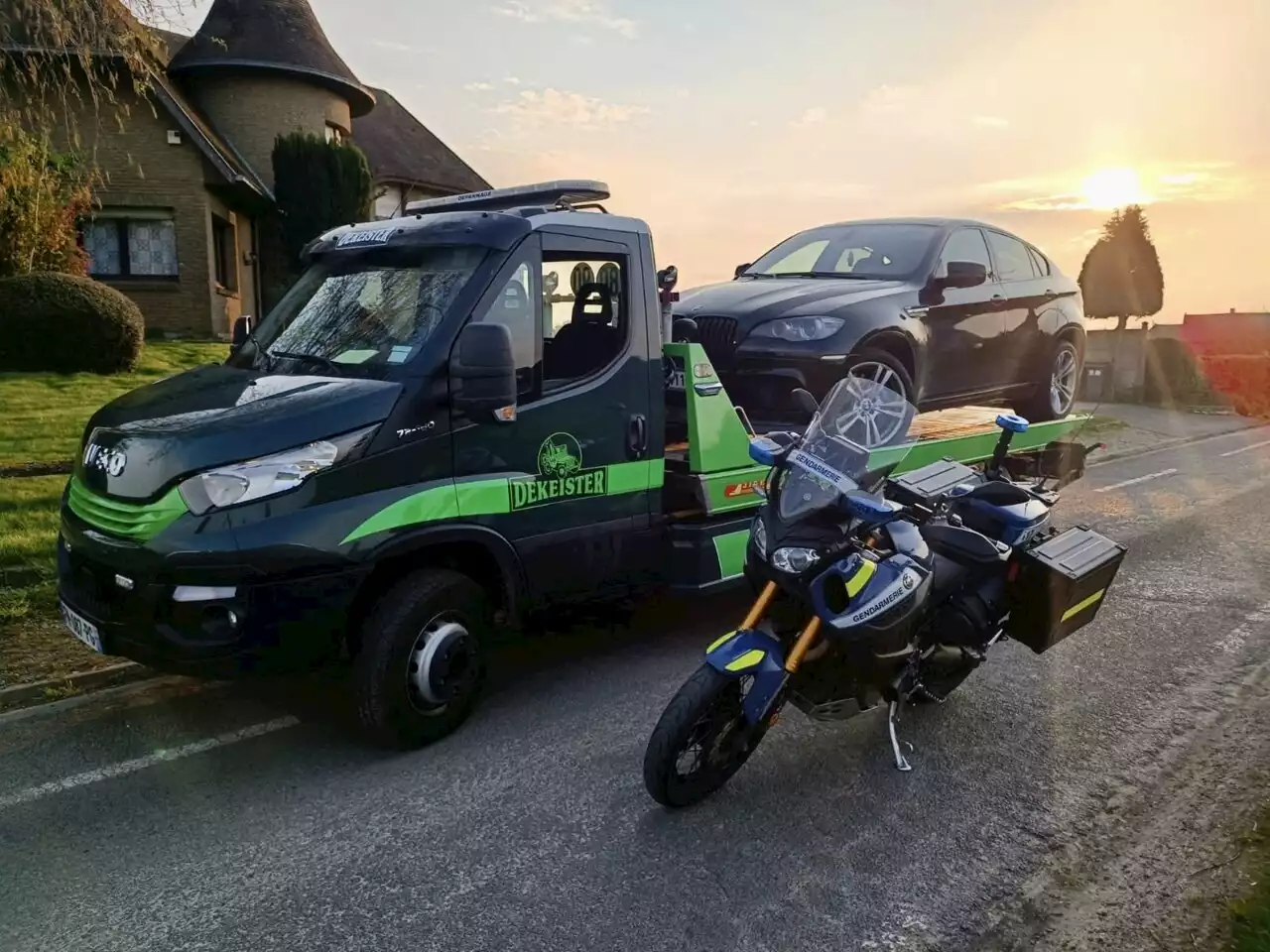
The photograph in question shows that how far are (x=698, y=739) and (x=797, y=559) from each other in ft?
2.57

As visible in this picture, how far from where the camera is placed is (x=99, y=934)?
9.97 ft

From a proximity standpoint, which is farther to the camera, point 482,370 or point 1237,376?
point 1237,376

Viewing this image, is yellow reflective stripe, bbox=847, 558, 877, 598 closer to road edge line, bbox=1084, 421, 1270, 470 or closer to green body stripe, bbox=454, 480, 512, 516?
green body stripe, bbox=454, 480, 512, 516

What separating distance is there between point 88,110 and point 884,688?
2154cm

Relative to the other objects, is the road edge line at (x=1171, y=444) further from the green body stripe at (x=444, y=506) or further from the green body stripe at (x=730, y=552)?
the green body stripe at (x=444, y=506)

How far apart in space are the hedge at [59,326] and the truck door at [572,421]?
11.5m

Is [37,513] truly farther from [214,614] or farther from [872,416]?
[872,416]

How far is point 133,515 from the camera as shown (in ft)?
12.6

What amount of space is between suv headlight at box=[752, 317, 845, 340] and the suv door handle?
185 cm

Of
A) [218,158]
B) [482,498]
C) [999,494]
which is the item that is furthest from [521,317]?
[218,158]

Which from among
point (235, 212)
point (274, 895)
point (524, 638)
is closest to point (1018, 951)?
point (274, 895)

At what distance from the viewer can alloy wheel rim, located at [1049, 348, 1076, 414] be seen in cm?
876

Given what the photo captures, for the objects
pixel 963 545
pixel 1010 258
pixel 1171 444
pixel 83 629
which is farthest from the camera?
pixel 1171 444

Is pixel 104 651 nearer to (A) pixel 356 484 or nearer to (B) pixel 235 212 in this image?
(A) pixel 356 484
